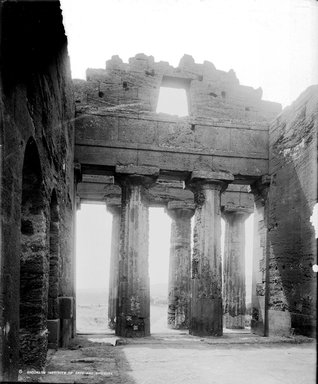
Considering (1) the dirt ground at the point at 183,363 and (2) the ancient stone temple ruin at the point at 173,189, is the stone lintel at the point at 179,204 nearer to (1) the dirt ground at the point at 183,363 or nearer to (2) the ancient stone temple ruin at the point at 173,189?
(2) the ancient stone temple ruin at the point at 173,189

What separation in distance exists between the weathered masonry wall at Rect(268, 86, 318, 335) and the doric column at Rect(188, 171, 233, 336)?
1236 mm

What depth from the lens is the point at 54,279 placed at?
7.42 meters

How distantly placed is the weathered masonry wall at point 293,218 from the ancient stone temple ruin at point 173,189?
1.4 inches

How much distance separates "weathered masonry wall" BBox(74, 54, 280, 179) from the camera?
11008mm

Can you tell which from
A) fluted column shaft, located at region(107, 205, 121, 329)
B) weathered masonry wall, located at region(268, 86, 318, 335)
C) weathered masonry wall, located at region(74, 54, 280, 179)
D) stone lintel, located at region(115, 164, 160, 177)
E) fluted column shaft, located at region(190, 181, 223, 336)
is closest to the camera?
weathered masonry wall, located at region(268, 86, 318, 335)

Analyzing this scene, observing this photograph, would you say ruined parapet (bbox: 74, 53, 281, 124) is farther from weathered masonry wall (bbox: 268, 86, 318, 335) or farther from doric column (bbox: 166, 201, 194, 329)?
doric column (bbox: 166, 201, 194, 329)

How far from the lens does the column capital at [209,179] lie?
11086 millimetres

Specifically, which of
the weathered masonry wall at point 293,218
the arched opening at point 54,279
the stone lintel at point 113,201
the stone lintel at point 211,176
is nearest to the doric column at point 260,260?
the weathered masonry wall at point 293,218

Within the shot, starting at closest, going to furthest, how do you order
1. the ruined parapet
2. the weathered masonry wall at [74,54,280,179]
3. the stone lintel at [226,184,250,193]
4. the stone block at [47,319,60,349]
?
the stone block at [47,319,60,349] < the weathered masonry wall at [74,54,280,179] < the ruined parapet < the stone lintel at [226,184,250,193]

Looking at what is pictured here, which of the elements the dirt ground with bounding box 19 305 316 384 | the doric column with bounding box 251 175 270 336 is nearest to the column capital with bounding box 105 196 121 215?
the doric column with bounding box 251 175 270 336

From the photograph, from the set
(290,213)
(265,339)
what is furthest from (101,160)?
(265,339)

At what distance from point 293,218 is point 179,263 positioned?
19.4 ft

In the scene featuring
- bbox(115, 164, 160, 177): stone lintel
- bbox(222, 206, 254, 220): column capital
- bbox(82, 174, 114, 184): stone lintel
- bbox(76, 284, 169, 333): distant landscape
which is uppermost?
bbox(82, 174, 114, 184): stone lintel

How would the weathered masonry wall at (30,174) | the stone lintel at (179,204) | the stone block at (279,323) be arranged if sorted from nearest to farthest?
the weathered masonry wall at (30,174) < the stone block at (279,323) < the stone lintel at (179,204)
